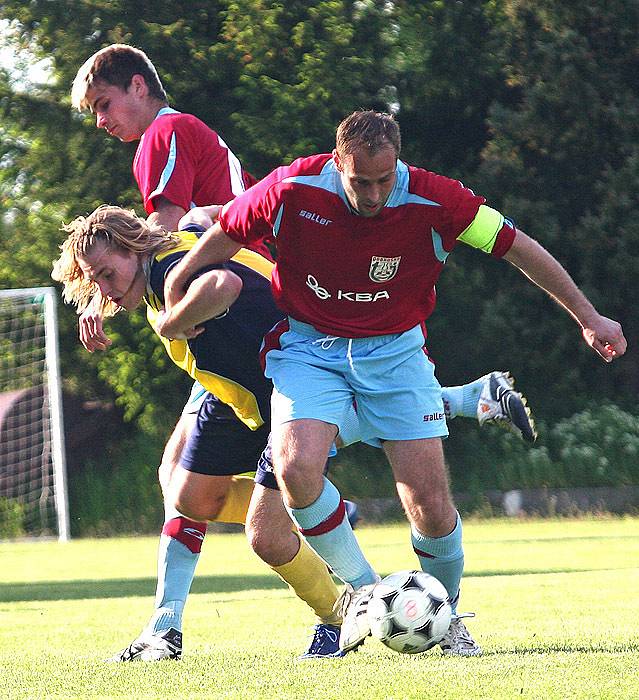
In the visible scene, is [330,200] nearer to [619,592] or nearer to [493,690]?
[493,690]

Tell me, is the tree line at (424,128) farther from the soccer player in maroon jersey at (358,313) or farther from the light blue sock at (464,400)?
the soccer player in maroon jersey at (358,313)

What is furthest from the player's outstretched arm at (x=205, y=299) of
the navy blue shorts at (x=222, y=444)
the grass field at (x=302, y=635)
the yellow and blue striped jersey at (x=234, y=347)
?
the grass field at (x=302, y=635)

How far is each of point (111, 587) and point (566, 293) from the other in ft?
20.3

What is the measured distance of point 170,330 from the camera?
5.18 meters

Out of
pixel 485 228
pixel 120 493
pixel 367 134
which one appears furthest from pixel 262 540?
pixel 120 493

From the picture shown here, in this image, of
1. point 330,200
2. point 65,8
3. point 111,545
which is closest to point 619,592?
point 330,200

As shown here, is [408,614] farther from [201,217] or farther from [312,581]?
[201,217]

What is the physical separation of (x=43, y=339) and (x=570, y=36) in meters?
9.00

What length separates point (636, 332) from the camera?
2080 cm

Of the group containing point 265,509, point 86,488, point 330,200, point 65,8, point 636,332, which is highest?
point 330,200

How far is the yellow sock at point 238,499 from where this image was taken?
5664mm

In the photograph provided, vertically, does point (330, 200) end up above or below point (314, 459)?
above

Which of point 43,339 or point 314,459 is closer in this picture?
point 314,459

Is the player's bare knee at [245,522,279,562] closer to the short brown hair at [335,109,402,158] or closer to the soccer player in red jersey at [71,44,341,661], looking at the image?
the soccer player in red jersey at [71,44,341,661]
